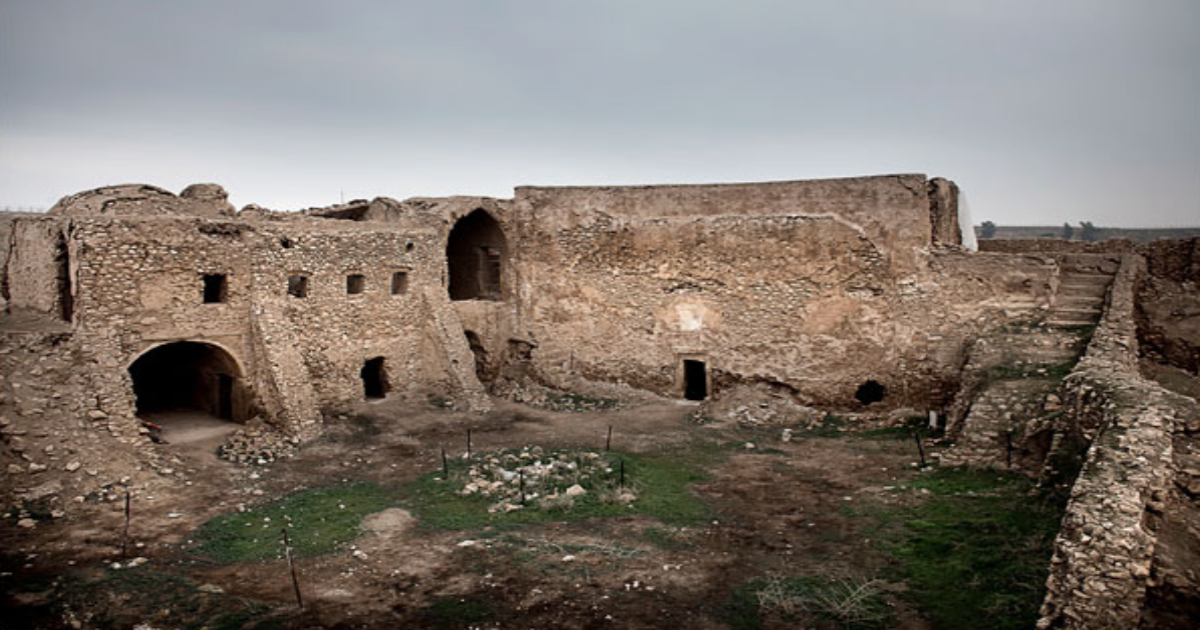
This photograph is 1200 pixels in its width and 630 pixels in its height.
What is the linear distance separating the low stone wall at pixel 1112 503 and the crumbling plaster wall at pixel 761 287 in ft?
16.4

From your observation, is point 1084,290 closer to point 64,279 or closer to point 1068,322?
point 1068,322

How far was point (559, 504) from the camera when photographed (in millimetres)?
11117

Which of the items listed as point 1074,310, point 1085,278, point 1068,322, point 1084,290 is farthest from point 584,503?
point 1085,278

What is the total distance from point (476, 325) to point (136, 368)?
7.12 metres

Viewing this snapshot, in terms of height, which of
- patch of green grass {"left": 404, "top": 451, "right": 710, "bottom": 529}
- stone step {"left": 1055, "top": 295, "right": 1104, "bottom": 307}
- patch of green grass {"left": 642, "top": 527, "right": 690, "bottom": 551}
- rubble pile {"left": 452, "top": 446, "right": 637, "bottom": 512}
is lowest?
patch of green grass {"left": 642, "top": 527, "right": 690, "bottom": 551}

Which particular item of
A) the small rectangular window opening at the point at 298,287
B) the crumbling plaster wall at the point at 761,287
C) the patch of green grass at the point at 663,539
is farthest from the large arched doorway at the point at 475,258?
the patch of green grass at the point at 663,539

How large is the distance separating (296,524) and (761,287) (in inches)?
404

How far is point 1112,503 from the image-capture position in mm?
7531

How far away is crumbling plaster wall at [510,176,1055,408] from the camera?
51.7 ft

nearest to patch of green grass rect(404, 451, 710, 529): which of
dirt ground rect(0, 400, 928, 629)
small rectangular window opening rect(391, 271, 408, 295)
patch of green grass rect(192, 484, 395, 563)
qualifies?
dirt ground rect(0, 400, 928, 629)

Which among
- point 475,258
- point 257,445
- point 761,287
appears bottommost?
point 257,445

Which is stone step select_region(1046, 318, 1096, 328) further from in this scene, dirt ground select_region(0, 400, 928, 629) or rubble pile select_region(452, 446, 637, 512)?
rubble pile select_region(452, 446, 637, 512)

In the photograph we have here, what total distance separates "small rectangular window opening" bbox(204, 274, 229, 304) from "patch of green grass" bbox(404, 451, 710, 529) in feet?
18.6

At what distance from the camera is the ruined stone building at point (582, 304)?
13.6 m
